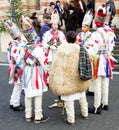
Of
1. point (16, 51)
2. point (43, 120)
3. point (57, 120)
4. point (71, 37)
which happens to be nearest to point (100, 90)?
point (57, 120)

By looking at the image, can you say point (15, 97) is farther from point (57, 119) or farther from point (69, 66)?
point (69, 66)

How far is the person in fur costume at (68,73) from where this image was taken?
6320 millimetres

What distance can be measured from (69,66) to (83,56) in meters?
0.30

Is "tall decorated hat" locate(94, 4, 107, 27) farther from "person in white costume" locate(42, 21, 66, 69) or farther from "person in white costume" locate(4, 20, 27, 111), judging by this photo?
"person in white costume" locate(4, 20, 27, 111)

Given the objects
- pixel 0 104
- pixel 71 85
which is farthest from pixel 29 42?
pixel 0 104

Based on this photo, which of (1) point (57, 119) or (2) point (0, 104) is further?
(2) point (0, 104)

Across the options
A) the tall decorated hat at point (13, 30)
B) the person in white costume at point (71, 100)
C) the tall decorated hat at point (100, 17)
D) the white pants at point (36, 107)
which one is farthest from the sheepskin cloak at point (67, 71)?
the tall decorated hat at point (13, 30)

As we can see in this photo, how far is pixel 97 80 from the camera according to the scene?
23.2 feet

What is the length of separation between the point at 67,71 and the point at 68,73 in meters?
0.04

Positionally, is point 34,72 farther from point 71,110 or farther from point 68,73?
point 71,110

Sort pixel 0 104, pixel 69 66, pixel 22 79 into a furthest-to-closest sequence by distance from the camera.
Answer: pixel 0 104 < pixel 22 79 < pixel 69 66

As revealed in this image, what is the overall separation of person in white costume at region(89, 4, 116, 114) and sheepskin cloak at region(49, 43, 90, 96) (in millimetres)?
692

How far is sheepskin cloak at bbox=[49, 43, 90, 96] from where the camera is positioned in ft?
20.7

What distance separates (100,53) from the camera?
7.09 meters
